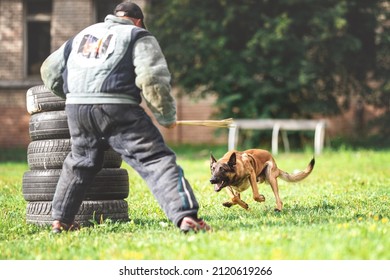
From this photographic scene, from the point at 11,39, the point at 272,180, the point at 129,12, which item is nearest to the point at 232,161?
the point at 272,180

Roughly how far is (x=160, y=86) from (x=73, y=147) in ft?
3.24

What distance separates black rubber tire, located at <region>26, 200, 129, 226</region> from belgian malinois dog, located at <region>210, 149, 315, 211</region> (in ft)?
3.06

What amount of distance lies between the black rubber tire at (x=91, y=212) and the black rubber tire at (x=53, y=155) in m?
0.35

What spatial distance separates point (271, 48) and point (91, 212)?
43.8ft

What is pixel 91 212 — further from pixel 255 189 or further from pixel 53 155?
pixel 255 189

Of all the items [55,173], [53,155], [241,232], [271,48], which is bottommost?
[241,232]

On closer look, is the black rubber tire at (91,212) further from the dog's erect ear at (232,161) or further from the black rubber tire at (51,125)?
the dog's erect ear at (232,161)

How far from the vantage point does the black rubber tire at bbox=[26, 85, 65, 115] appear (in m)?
6.79

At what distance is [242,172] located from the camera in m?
6.91

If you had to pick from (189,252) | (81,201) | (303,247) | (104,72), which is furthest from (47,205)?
(303,247)

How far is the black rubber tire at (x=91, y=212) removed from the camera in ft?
22.1

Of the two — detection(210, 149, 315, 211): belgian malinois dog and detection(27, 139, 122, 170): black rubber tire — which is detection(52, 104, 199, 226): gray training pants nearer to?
detection(27, 139, 122, 170): black rubber tire

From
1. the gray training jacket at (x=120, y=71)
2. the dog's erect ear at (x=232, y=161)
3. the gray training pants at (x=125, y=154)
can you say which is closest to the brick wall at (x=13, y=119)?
the dog's erect ear at (x=232, y=161)

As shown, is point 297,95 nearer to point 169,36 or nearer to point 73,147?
point 169,36
